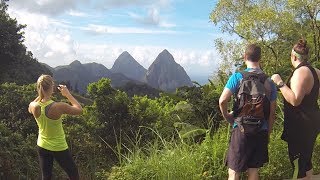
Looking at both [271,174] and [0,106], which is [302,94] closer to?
[271,174]

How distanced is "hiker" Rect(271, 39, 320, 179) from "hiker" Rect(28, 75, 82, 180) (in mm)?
2249

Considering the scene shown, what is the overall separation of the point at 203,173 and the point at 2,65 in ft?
96.8

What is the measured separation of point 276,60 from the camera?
32188 mm

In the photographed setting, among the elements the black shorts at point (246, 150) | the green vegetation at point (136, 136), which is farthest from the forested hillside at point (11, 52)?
the black shorts at point (246, 150)

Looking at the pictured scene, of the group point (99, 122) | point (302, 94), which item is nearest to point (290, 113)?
point (302, 94)

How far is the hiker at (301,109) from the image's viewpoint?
14.2 ft

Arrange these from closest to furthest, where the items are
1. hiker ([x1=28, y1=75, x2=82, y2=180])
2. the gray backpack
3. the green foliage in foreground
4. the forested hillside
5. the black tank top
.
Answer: the gray backpack < the black tank top < hiker ([x1=28, y1=75, x2=82, y2=180]) < the green foliage in foreground < the forested hillside

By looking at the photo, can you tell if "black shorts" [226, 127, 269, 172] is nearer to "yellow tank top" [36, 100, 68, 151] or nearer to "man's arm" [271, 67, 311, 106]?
"man's arm" [271, 67, 311, 106]

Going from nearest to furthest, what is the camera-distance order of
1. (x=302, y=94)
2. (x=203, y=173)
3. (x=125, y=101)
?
1. (x=302, y=94)
2. (x=203, y=173)
3. (x=125, y=101)

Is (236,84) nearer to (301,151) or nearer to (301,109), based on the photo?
(301,109)

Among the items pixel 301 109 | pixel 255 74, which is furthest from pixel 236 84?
pixel 301 109

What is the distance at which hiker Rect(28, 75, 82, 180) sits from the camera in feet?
17.0

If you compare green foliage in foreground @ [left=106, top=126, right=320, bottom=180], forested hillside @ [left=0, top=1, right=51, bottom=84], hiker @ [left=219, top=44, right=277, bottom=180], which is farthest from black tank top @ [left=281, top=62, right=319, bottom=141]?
forested hillside @ [left=0, top=1, right=51, bottom=84]

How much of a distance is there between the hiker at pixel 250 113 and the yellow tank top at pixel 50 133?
6.44ft
